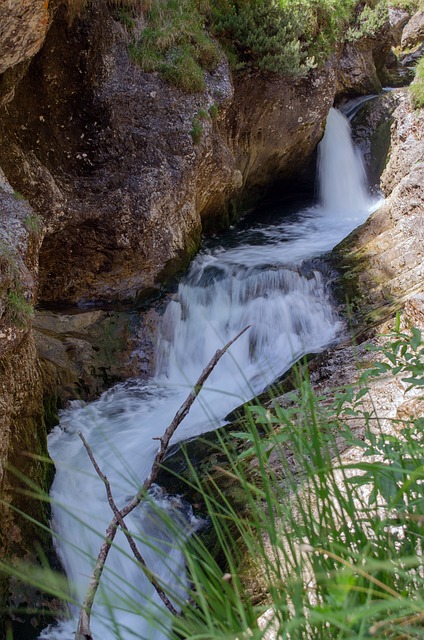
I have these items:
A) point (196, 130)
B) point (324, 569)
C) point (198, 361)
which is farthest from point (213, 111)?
point (324, 569)

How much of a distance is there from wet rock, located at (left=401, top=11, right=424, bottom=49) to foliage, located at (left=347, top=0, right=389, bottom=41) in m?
4.54

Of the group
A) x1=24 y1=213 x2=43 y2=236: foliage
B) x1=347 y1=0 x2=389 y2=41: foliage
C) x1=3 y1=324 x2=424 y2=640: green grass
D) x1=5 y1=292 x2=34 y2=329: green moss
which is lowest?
x1=3 y1=324 x2=424 y2=640: green grass

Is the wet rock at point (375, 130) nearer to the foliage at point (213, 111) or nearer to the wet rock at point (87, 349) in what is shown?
the foliage at point (213, 111)

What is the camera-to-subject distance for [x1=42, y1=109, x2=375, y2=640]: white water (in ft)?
14.4

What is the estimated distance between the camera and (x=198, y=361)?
695 centimetres

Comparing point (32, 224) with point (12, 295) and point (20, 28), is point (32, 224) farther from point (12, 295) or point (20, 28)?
point (20, 28)

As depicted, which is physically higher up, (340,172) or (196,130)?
(196,130)

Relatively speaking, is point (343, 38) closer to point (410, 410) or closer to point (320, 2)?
point (320, 2)

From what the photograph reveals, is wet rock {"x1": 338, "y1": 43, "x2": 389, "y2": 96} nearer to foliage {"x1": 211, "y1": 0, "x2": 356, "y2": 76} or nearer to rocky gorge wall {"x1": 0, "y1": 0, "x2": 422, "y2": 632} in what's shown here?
foliage {"x1": 211, "y1": 0, "x2": 356, "y2": 76}

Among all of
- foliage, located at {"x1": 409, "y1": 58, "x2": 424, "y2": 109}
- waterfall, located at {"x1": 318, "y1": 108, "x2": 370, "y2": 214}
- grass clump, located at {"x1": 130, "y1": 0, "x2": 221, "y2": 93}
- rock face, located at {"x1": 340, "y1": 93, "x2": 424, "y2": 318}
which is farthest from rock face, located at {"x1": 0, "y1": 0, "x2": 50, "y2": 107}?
waterfall, located at {"x1": 318, "y1": 108, "x2": 370, "y2": 214}

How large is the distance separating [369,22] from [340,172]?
143 inches

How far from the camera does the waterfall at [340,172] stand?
36.3ft

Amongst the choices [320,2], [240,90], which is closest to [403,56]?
[320,2]

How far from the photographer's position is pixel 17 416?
442 centimetres
